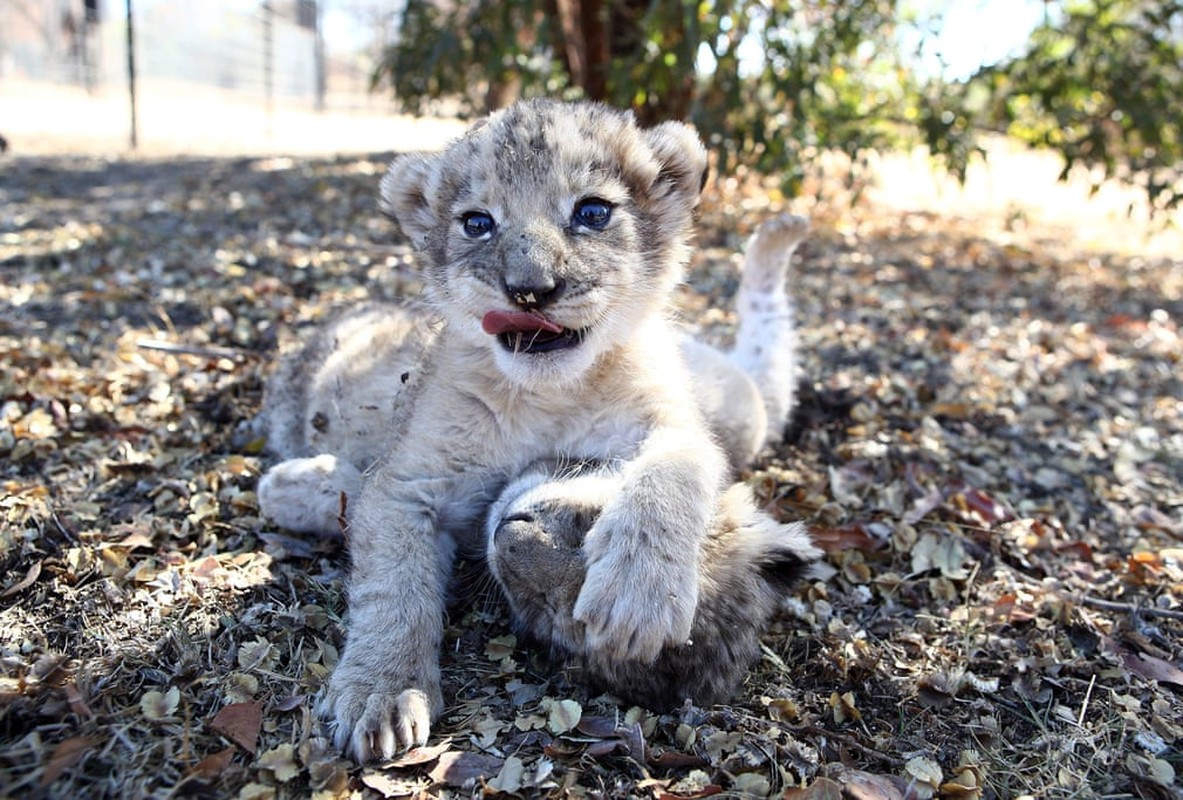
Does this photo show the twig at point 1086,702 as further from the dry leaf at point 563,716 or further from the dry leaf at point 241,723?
the dry leaf at point 241,723

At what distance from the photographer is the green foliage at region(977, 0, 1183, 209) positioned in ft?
23.7

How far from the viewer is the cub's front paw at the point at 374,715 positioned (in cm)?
252

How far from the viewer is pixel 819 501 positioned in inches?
166

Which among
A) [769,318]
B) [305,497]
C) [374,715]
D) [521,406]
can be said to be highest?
[769,318]

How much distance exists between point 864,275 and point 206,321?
5.43 meters

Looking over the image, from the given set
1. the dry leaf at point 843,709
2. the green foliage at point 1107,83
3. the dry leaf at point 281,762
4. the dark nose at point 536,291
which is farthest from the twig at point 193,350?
the green foliage at point 1107,83

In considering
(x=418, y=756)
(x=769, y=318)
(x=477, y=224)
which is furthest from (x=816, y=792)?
(x=769, y=318)

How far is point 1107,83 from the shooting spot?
7.50 meters

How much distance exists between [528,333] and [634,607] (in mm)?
1051

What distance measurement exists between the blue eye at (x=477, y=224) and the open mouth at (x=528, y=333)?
398 mm

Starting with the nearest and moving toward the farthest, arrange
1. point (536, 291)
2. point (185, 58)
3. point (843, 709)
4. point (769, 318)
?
point (536, 291) → point (843, 709) → point (769, 318) → point (185, 58)

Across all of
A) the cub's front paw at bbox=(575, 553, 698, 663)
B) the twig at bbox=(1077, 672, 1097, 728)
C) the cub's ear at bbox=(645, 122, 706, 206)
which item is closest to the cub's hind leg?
the cub's ear at bbox=(645, 122, 706, 206)

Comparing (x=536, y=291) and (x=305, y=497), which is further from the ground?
(x=536, y=291)

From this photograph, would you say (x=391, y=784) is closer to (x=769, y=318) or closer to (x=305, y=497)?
(x=305, y=497)
